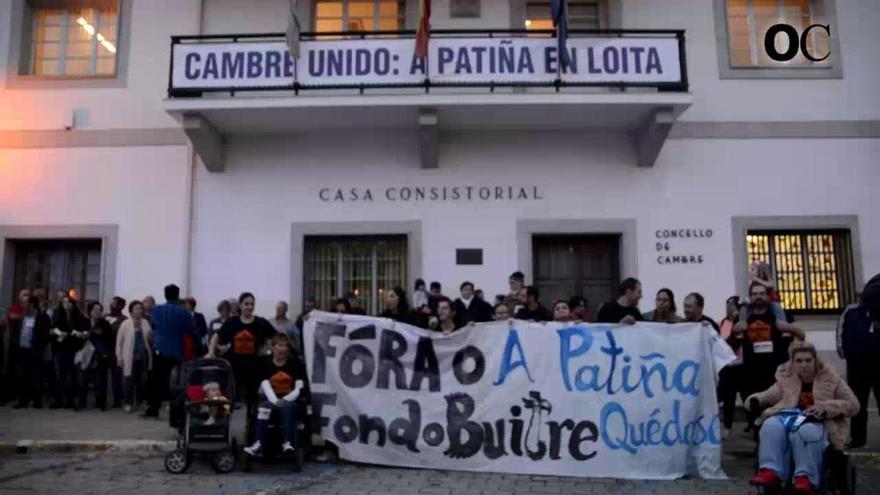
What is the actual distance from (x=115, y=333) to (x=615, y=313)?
7.64m

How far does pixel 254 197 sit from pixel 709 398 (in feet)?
26.9

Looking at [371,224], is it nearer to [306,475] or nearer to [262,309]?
[262,309]

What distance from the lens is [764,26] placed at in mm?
14008

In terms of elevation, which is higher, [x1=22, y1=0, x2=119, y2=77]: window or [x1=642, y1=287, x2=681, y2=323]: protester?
[x1=22, y1=0, x2=119, y2=77]: window

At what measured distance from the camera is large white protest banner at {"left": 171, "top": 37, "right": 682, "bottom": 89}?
12500 millimetres

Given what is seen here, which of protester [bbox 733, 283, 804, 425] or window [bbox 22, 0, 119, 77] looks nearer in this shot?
protester [bbox 733, 283, 804, 425]

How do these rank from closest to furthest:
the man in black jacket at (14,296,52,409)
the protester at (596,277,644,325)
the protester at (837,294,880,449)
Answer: the protester at (837,294,880,449), the protester at (596,277,644,325), the man in black jacket at (14,296,52,409)

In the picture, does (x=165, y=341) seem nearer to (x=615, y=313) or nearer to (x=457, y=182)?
(x=457, y=182)

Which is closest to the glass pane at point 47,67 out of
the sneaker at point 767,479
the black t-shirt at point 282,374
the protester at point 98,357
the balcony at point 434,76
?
the balcony at point 434,76

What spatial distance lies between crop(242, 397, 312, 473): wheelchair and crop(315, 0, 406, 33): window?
25.9ft

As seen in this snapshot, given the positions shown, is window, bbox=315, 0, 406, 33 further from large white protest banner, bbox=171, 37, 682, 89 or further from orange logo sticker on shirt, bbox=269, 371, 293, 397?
orange logo sticker on shirt, bbox=269, 371, 293, 397

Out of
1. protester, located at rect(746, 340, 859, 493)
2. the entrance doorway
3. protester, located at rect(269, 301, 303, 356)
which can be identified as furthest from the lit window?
protester, located at rect(269, 301, 303, 356)

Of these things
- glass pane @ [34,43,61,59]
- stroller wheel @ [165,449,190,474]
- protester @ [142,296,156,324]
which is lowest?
stroller wheel @ [165,449,190,474]

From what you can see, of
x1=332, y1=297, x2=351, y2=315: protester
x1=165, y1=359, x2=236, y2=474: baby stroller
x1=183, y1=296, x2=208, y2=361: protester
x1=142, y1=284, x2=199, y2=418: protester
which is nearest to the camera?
x1=165, y1=359, x2=236, y2=474: baby stroller
